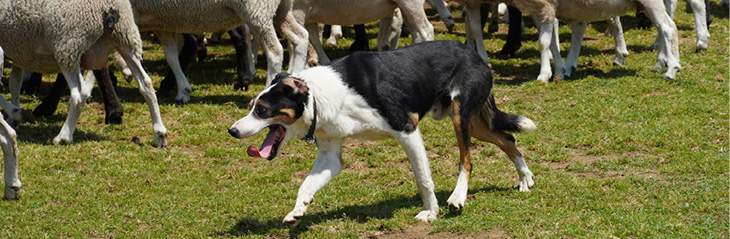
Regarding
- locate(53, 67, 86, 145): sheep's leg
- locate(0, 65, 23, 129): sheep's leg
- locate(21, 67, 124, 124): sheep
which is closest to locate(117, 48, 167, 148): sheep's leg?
locate(53, 67, 86, 145): sheep's leg

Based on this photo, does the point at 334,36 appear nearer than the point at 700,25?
No

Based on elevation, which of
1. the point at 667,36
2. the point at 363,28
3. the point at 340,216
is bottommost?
the point at 363,28

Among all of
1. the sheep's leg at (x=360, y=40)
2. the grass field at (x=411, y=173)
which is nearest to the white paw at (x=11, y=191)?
the grass field at (x=411, y=173)

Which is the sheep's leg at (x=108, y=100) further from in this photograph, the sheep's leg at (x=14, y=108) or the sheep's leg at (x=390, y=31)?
the sheep's leg at (x=390, y=31)

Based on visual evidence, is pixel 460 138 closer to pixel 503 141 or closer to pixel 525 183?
pixel 503 141

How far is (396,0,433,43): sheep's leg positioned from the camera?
12.1 meters

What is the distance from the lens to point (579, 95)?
1121 centimetres

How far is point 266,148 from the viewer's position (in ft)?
20.1

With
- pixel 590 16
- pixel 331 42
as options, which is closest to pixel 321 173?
pixel 590 16

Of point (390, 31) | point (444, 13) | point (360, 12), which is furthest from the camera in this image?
point (444, 13)

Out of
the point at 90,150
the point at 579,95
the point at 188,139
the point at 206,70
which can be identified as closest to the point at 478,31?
the point at 579,95

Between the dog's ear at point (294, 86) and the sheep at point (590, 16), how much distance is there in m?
6.42

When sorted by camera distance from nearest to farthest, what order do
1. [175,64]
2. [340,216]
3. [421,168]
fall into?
1. [421,168]
2. [340,216]
3. [175,64]

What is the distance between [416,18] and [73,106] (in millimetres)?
4519
